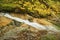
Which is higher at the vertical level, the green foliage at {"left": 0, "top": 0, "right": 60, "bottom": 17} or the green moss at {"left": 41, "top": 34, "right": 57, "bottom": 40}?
the green foliage at {"left": 0, "top": 0, "right": 60, "bottom": 17}

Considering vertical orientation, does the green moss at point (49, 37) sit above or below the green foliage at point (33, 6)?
below

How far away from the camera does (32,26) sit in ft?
26.1

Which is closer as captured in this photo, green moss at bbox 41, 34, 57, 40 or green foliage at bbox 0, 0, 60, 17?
green moss at bbox 41, 34, 57, 40

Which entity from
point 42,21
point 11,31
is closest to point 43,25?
point 42,21

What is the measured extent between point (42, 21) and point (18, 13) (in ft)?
4.00

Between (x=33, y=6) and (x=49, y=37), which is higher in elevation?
(x=33, y=6)

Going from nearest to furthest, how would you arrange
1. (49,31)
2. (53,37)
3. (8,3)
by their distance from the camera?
(53,37)
(49,31)
(8,3)

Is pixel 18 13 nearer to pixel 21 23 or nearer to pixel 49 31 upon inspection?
pixel 21 23

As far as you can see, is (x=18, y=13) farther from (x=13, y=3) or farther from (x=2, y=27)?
(x=2, y=27)

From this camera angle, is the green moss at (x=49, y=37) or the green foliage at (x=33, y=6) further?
the green foliage at (x=33, y=6)

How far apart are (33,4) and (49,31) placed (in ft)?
6.92

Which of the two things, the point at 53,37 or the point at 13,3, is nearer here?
the point at 53,37

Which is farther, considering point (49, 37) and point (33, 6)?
point (33, 6)

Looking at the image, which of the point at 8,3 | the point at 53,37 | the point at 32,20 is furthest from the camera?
the point at 8,3
